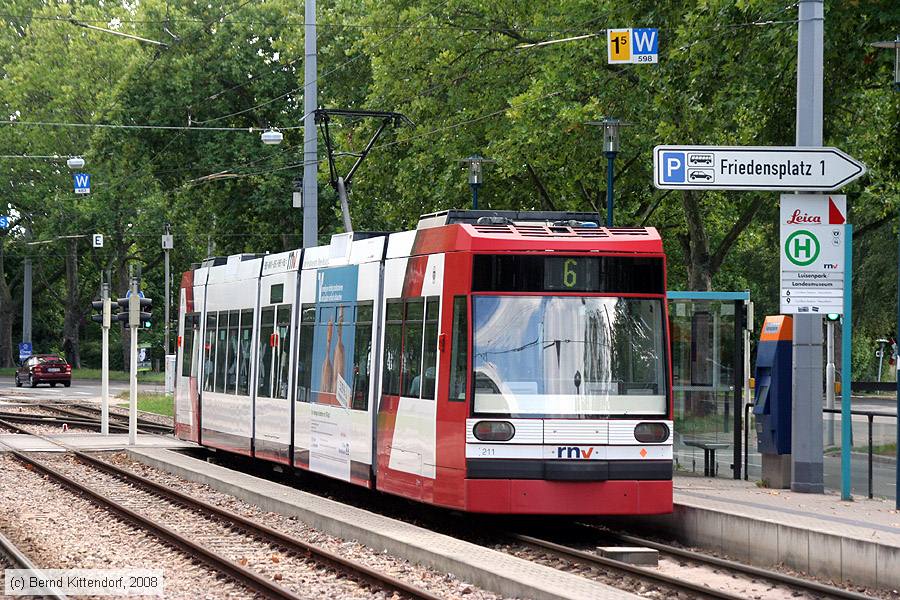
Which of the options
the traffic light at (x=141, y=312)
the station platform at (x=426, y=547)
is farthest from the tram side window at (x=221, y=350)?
the station platform at (x=426, y=547)

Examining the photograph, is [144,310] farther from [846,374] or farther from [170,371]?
[170,371]

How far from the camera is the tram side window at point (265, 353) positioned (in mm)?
20891

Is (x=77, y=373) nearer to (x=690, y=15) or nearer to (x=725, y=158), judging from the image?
(x=690, y=15)

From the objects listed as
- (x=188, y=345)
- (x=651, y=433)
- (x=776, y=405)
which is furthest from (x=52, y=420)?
(x=651, y=433)

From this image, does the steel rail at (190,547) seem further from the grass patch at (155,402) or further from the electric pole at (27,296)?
the electric pole at (27,296)

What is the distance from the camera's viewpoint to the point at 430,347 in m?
14.9

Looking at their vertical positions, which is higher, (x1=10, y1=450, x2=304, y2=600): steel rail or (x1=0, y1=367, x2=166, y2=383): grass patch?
(x1=10, y1=450, x2=304, y2=600): steel rail

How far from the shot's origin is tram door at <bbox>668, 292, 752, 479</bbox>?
19312 mm

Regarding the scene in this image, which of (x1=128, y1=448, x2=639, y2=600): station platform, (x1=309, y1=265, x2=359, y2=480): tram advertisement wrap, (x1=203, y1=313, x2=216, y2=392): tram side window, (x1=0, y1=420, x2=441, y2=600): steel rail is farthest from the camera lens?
(x1=203, y1=313, x2=216, y2=392): tram side window

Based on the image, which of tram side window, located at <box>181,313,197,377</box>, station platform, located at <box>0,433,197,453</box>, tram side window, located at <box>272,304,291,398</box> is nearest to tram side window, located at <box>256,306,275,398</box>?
tram side window, located at <box>272,304,291,398</box>

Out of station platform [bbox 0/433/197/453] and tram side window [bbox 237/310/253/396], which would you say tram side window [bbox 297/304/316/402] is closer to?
tram side window [bbox 237/310/253/396]

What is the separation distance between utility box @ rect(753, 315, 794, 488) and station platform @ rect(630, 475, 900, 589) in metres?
0.55

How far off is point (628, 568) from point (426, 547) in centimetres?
161

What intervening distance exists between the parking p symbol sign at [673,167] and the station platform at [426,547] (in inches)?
178
